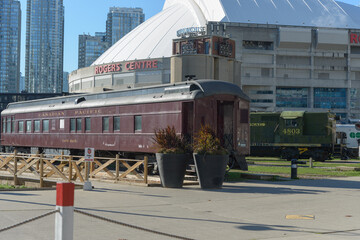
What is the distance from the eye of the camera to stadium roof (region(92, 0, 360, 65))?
303ft

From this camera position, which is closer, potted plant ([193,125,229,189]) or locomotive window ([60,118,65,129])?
potted plant ([193,125,229,189])

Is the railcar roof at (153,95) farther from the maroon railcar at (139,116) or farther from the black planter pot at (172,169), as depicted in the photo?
the black planter pot at (172,169)

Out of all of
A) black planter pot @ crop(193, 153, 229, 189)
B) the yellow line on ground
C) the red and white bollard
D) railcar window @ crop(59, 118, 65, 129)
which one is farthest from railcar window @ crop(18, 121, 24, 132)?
the red and white bollard

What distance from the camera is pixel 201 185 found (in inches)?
659

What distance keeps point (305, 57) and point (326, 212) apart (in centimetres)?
7952

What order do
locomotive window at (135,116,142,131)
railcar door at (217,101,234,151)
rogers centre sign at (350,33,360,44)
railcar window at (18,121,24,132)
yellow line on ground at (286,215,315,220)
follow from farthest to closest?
1. rogers centre sign at (350,33,360,44)
2. railcar window at (18,121,24,132)
3. locomotive window at (135,116,142,131)
4. railcar door at (217,101,234,151)
5. yellow line on ground at (286,215,315,220)

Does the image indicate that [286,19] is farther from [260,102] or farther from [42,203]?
[42,203]

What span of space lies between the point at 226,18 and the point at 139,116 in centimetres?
7122

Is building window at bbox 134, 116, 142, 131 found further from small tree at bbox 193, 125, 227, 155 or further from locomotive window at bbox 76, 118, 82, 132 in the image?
small tree at bbox 193, 125, 227, 155

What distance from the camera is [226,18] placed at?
90000 mm

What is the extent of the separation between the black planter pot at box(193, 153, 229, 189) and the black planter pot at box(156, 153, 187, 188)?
1.94ft

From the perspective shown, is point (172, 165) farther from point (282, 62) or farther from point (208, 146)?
point (282, 62)

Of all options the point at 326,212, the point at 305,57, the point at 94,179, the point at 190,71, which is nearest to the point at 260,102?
the point at 305,57

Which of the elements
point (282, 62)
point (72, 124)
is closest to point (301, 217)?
point (72, 124)
